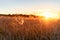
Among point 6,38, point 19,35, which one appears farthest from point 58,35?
point 6,38

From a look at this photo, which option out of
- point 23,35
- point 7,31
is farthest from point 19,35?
point 7,31

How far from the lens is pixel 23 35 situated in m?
8.31

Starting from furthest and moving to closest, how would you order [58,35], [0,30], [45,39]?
[0,30]
[58,35]
[45,39]

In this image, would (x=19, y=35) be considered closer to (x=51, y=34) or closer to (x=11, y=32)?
(x=11, y=32)

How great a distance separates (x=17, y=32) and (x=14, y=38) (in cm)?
77

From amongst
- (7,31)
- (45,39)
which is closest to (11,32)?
(7,31)

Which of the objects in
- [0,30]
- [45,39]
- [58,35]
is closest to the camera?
[45,39]

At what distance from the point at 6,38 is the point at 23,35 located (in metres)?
0.73

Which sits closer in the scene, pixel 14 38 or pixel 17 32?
pixel 14 38

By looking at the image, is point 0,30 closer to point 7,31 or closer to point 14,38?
point 7,31

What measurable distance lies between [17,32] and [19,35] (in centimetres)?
46

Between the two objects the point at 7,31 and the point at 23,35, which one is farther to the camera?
the point at 7,31

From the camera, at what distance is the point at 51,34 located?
8664 mm

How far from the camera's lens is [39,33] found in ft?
28.3
